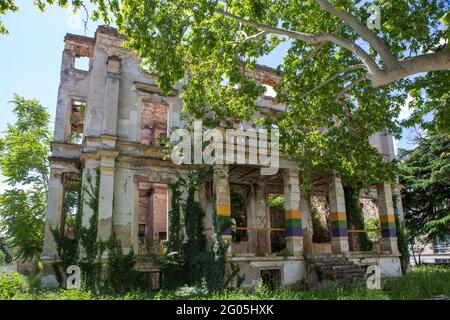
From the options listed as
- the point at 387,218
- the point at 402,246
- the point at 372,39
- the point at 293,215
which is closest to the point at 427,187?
the point at 402,246

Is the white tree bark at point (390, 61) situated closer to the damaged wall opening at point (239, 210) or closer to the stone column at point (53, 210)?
the damaged wall opening at point (239, 210)

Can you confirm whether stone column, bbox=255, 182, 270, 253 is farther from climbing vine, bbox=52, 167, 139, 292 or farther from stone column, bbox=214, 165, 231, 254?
climbing vine, bbox=52, 167, 139, 292

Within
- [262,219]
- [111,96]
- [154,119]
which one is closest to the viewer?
[111,96]

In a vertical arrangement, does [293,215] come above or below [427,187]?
below

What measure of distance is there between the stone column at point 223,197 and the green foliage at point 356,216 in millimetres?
8190

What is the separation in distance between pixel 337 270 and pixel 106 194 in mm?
9565

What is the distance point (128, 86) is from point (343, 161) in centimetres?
1036

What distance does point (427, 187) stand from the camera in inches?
888

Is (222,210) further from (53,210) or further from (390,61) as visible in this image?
→ (53,210)

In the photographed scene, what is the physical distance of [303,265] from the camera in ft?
45.7

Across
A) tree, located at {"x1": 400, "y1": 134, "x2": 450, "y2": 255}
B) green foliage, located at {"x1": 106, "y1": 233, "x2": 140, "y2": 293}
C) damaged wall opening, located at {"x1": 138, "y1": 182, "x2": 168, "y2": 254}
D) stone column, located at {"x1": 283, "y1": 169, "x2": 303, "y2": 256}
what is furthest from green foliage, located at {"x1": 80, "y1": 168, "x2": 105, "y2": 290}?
tree, located at {"x1": 400, "y1": 134, "x2": 450, "y2": 255}

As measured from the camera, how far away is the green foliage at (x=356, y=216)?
707 inches
